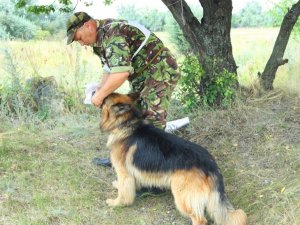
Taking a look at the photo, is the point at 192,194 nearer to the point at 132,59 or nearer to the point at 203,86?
the point at 132,59

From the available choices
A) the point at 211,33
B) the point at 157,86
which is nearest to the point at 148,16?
the point at 211,33

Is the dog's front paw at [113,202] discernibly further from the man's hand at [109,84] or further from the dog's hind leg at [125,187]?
the man's hand at [109,84]

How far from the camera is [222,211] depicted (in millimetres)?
3549

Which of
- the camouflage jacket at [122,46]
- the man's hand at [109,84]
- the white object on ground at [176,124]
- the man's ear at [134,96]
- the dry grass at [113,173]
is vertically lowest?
the dry grass at [113,173]

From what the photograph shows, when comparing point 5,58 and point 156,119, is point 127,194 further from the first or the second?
point 5,58

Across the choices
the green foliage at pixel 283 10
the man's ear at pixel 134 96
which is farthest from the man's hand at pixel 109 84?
the green foliage at pixel 283 10

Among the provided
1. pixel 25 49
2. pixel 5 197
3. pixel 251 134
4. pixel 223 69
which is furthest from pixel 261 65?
pixel 5 197

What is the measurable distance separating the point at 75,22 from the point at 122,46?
0.51m

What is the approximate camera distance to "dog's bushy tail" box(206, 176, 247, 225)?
11.6 ft

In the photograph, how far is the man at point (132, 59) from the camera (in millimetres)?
3920

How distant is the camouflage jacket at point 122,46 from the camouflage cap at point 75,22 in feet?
0.56

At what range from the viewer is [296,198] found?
3855mm

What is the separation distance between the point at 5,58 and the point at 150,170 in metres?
4.17

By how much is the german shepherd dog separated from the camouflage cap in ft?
2.36
